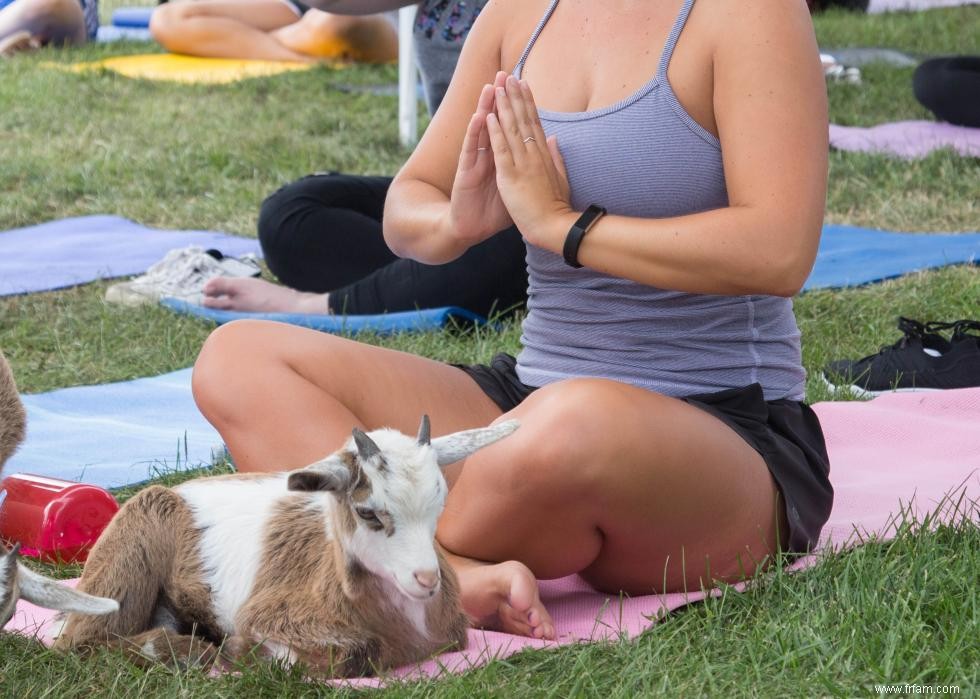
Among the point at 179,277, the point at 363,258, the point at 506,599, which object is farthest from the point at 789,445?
the point at 179,277

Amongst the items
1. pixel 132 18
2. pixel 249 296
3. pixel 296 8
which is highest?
pixel 249 296

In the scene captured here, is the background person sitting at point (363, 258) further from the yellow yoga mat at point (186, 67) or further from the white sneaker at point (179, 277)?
the yellow yoga mat at point (186, 67)

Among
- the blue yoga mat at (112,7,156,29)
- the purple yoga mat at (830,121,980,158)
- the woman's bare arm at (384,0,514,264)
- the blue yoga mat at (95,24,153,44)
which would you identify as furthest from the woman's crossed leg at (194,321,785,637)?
the blue yoga mat at (112,7,156,29)

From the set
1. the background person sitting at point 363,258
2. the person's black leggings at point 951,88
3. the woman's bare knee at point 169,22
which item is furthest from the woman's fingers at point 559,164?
the woman's bare knee at point 169,22

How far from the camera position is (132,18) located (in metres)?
12.7

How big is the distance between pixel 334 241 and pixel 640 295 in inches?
98.1

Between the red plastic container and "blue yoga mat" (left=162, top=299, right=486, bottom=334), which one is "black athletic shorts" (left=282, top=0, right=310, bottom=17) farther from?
the red plastic container

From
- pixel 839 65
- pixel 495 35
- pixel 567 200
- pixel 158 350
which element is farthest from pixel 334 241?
pixel 839 65

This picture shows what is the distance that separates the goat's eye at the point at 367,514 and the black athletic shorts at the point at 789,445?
673mm

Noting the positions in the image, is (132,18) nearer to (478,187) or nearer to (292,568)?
(478,187)

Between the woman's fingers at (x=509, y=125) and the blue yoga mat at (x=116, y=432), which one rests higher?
the woman's fingers at (x=509, y=125)

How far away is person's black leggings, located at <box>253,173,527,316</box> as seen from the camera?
13.7ft

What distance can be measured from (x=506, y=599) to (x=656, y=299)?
1.87ft

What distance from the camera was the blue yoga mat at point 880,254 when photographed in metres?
4.66
